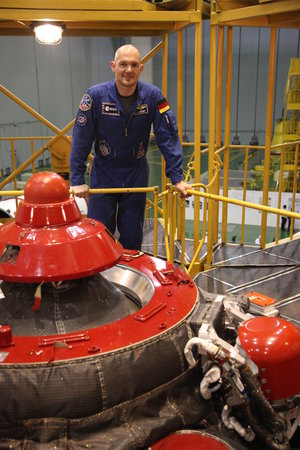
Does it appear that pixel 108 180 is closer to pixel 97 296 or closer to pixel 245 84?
pixel 97 296

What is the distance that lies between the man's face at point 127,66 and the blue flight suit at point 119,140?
0.18m

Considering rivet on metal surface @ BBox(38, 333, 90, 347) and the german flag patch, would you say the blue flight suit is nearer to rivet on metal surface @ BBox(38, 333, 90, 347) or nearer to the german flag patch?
the german flag patch

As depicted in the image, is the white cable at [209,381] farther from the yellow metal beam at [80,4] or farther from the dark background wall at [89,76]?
the dark background wall at [89,76]

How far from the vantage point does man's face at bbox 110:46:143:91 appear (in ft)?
11.0

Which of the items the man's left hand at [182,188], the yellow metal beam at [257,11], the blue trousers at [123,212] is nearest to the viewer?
the man's left hand at [182,188]

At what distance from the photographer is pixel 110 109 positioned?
143 inches

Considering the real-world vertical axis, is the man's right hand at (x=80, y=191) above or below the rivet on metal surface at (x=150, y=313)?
above

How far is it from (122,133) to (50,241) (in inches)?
63.0

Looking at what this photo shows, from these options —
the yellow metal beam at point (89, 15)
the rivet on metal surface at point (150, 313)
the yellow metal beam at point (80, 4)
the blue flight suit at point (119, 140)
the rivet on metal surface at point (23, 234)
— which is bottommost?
the rivet on metal surface at point (150, 313)

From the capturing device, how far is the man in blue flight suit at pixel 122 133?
3.56 m

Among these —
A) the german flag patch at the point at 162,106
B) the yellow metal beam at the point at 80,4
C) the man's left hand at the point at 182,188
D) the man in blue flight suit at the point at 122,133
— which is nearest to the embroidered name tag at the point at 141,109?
the man in blue flight suit at the point at 122,133

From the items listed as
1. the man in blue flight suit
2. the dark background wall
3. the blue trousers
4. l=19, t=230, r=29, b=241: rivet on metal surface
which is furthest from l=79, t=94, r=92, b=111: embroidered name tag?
the dark background wall

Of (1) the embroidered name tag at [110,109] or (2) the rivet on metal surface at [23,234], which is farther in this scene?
(1) the embroidered name tag at [110,109]

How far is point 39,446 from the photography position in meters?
1.96
